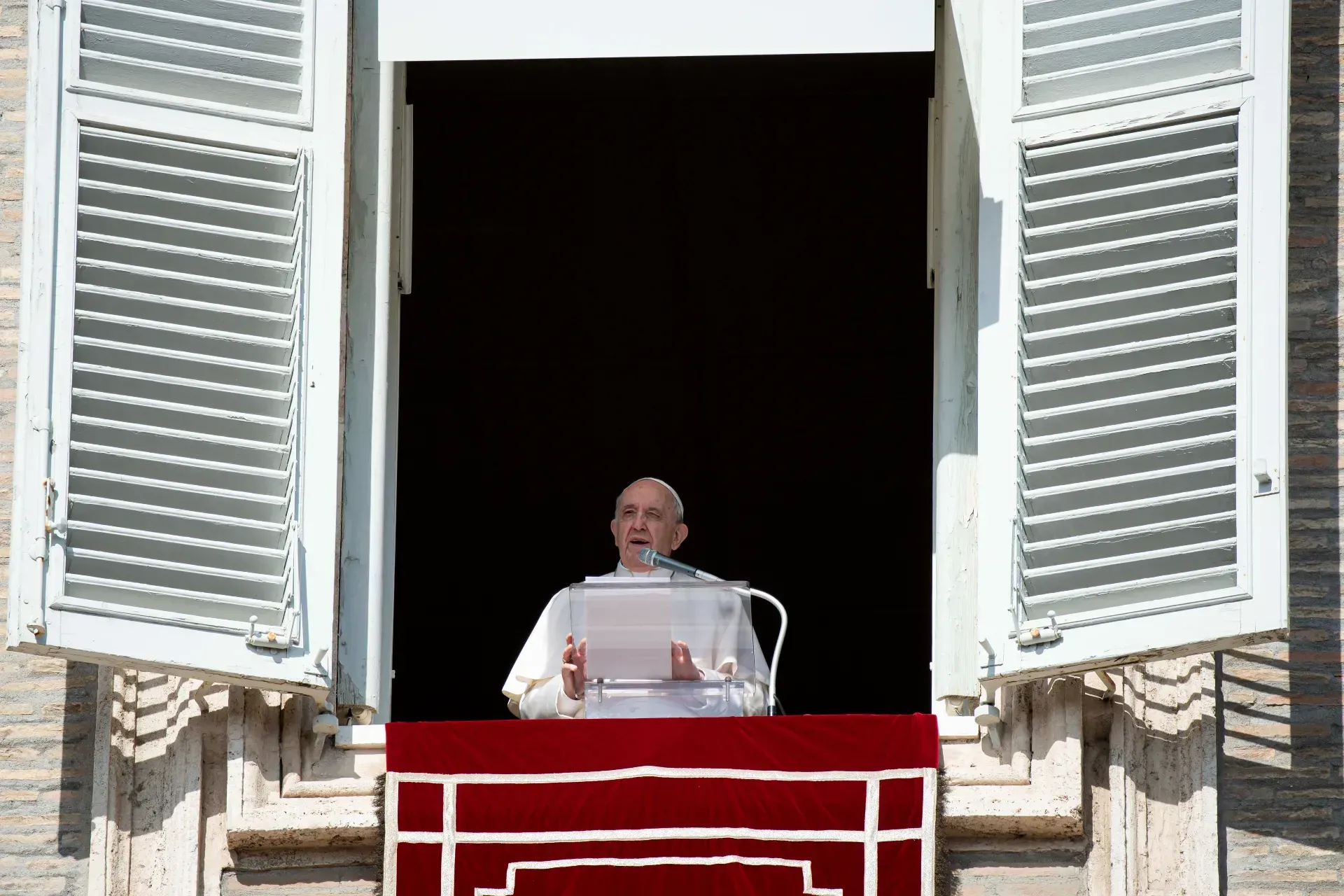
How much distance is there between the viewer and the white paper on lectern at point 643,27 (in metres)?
6.27

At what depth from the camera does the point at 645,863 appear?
576 centimetres

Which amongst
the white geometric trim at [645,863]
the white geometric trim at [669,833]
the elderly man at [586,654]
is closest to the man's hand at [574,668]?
the elderly man at [586,654]

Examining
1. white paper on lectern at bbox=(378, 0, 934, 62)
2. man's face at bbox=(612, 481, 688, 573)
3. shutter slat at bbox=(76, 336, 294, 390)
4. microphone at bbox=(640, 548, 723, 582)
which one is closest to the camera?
shutter slat at bbox=(76, 336, 294, 390)

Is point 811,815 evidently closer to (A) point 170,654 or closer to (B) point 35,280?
(A) point 170,654

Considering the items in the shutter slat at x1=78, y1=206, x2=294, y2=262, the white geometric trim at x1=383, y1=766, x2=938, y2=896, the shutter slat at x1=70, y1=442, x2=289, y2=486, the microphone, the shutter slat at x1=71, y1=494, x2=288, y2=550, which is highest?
the shutter slat at x1=78, y1=206, x2=294, y2=262

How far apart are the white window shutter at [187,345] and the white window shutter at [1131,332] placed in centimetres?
155

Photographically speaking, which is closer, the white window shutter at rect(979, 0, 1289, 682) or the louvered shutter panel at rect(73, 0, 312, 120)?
the white window shutter at rect(979, 0, 1289, 682)

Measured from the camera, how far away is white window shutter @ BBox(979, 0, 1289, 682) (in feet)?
18.9

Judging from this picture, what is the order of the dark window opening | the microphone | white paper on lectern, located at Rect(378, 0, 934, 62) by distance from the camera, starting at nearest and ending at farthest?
the microphone → white paper on lectern, located at Rect(378, 0, 934, 62) → the dark window opening

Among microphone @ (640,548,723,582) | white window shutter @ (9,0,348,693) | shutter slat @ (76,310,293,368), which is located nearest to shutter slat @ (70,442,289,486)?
white window shutter @ (9,0,348,693)

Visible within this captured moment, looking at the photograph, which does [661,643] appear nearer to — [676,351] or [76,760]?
[76,760]

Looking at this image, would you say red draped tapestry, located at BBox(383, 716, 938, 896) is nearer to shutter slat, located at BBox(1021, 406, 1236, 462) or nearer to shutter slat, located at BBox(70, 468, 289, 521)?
shutter slat, located at BBox(70, 468, 289, 521)

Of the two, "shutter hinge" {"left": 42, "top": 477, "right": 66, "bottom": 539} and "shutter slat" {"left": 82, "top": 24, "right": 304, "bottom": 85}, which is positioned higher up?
"shutter slat" {"left": 82, "top": 24, "right": 304, "bottom": 85}

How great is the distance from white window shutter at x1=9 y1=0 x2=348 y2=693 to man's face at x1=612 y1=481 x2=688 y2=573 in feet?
5.01
